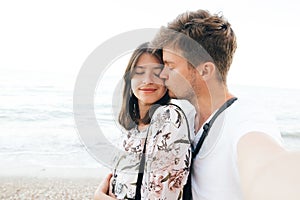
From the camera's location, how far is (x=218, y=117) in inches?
35.7

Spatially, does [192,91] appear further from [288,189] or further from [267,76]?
[267,76]

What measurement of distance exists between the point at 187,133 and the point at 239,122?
144 mm

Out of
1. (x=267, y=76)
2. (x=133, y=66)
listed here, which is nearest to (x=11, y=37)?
(x=267, y=76)

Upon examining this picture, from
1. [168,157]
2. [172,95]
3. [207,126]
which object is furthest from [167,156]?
[172,95]

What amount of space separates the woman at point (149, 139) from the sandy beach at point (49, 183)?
2688mm

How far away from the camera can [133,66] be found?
1079 mm

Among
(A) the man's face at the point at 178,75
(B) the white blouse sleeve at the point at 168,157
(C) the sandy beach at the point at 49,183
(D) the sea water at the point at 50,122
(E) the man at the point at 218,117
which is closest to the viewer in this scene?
(E) the man at the point at 218,117

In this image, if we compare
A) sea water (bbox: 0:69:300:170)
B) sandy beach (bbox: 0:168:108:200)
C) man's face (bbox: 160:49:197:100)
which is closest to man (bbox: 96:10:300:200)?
man's face (bbox: 160:49:197:100)

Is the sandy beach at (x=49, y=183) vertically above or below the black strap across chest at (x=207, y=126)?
below

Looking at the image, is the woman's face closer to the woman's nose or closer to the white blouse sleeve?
the woman's nose

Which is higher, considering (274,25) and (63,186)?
(274,25)

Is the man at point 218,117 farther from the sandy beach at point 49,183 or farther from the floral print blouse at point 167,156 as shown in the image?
the sandy beach at point 49,183

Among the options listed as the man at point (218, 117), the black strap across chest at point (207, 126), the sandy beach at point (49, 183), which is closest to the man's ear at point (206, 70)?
the man at point (218, 117)

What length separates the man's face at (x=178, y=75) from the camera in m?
0.98
